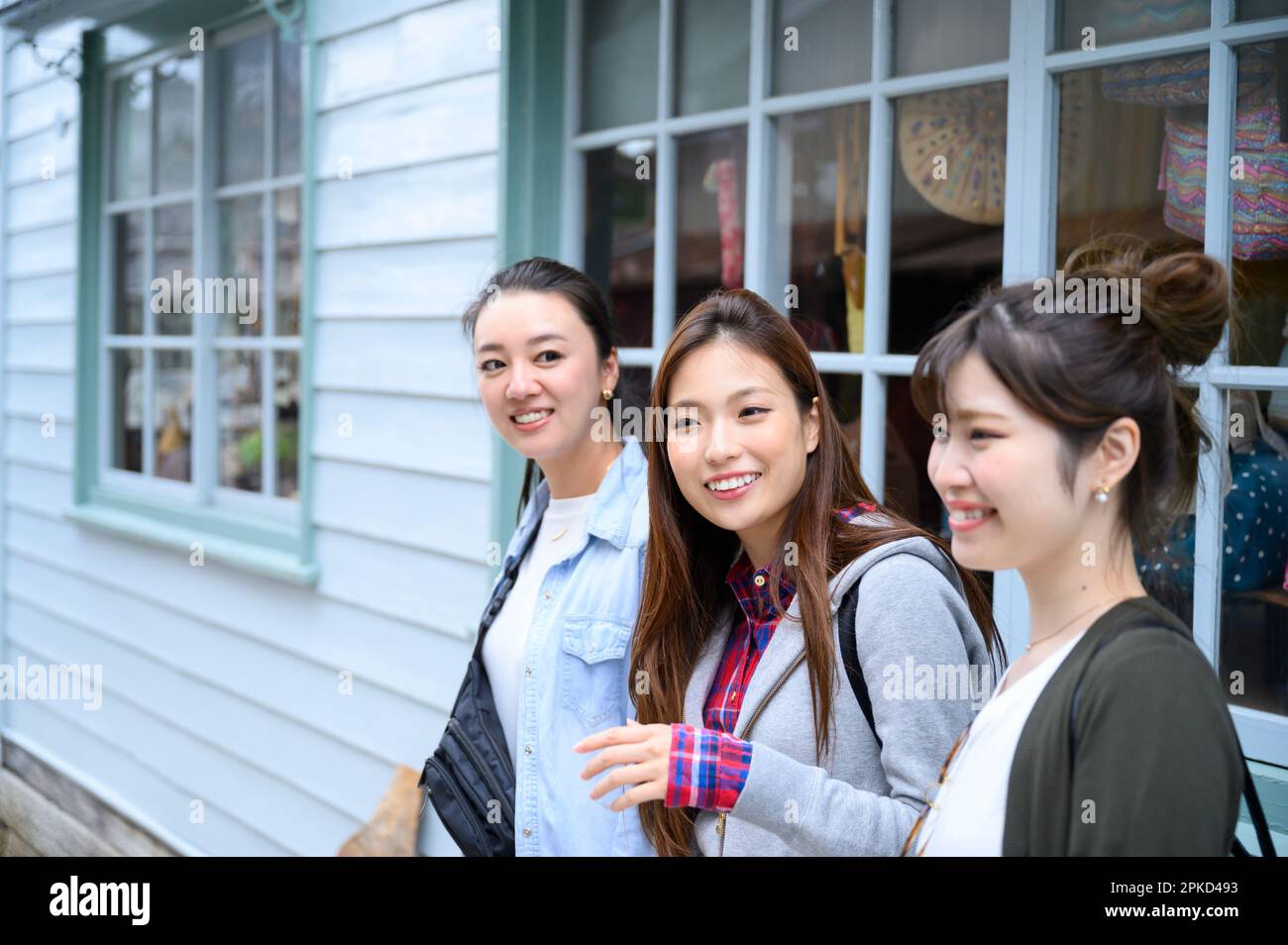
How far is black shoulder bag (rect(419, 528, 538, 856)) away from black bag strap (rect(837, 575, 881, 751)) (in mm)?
777

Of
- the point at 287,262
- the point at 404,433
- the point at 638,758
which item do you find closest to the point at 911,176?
the point at 638,758

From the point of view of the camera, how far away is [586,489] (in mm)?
2135

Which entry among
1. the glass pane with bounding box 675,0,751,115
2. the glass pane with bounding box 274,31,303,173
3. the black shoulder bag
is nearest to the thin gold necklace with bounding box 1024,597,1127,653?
the black shoulder bag

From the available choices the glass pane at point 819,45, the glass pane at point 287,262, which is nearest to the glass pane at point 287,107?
the glass pane at point 287,262

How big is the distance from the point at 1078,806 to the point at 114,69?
5.37 metres

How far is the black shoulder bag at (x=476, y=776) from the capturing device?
201cm

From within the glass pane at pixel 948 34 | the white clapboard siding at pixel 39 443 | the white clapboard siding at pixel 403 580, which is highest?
the glass pane at pixel 948 34

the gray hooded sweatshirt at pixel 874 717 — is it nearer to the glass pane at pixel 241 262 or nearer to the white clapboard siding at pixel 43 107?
the glass pane at pixel 241 262

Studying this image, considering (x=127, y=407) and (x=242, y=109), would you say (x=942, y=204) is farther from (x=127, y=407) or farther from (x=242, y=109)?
(x=127, y=407)

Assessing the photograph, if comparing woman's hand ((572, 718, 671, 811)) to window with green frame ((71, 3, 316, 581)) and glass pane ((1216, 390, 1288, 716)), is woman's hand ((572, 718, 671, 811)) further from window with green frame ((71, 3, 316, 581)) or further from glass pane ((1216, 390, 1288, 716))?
window with green frame ((71, 3, 316, 581))

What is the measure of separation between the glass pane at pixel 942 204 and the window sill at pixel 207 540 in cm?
234

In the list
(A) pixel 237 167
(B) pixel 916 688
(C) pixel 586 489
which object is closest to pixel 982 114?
(C) pixel 586 489
